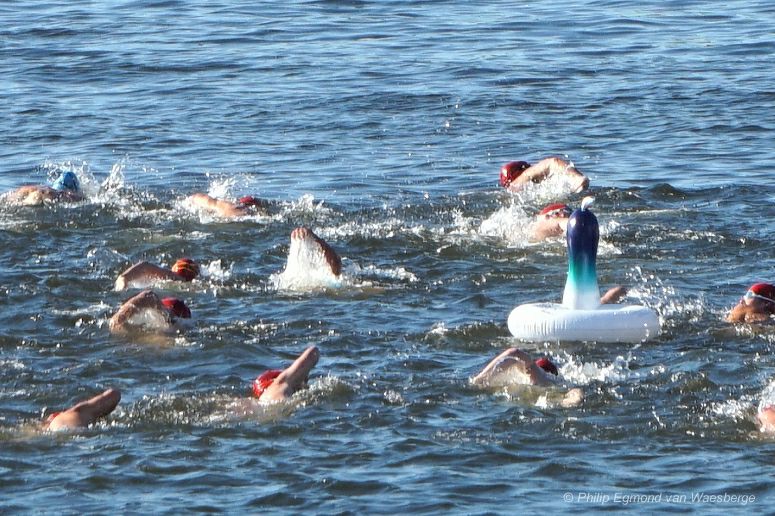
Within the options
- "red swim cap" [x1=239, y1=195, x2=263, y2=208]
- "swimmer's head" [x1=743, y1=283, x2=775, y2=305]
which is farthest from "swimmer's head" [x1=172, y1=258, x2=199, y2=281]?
"swimmer's head" [x1=743, y1=283, x2=775, y2=305]

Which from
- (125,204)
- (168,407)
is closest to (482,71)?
(125,204)

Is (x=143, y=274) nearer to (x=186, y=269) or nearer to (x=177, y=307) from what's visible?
(x=186, y=269)

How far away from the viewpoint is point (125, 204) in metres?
17.2

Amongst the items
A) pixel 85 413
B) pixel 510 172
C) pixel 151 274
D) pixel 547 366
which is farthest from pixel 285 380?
pixel 510 172

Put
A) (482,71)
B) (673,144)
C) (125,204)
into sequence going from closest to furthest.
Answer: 1. (125,204)
2. (673,144)
3. (482,71)

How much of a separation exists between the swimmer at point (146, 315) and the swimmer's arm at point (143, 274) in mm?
1262

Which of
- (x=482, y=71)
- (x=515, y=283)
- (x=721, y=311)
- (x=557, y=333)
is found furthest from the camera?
(x=482, y=71)

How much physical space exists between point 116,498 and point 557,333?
393 centimetres

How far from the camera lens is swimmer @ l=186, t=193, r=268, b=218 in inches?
642

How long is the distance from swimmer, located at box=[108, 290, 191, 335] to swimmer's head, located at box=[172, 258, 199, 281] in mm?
1409

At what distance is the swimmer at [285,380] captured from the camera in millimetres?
10734

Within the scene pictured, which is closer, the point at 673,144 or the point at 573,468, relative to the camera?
the point at 573,468

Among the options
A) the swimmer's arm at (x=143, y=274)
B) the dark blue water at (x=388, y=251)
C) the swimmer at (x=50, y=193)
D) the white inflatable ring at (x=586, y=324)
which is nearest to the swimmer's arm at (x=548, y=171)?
the dark blue water at (x=388, y=251)

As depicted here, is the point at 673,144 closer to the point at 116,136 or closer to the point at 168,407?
the point at 116,136
